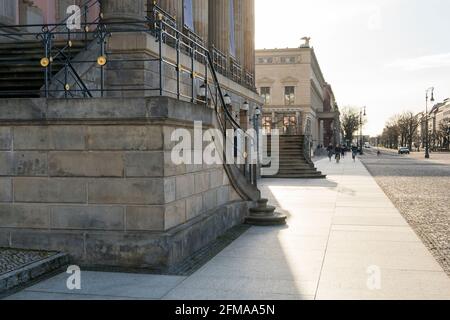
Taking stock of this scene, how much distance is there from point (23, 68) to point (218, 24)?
15.3 m

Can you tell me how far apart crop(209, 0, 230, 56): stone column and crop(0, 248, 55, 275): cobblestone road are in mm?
18583

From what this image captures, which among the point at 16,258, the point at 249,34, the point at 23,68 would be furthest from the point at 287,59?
the point at 16,258

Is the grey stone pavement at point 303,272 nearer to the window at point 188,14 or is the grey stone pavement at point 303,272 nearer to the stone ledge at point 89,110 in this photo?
the stone ledge at point 89,110

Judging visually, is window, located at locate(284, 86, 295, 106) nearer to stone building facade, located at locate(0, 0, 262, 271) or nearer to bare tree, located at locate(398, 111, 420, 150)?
bare tree, located at locate(398, 111, 420, 150)

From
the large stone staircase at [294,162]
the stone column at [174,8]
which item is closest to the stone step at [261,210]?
the stone column at [174,8]

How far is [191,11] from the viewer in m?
19.6

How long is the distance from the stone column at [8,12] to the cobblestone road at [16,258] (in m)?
10.4

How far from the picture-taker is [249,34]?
32625mm

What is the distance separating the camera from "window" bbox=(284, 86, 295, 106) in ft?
295

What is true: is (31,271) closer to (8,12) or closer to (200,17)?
(8,12)

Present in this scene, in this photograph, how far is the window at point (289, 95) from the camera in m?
90.0
